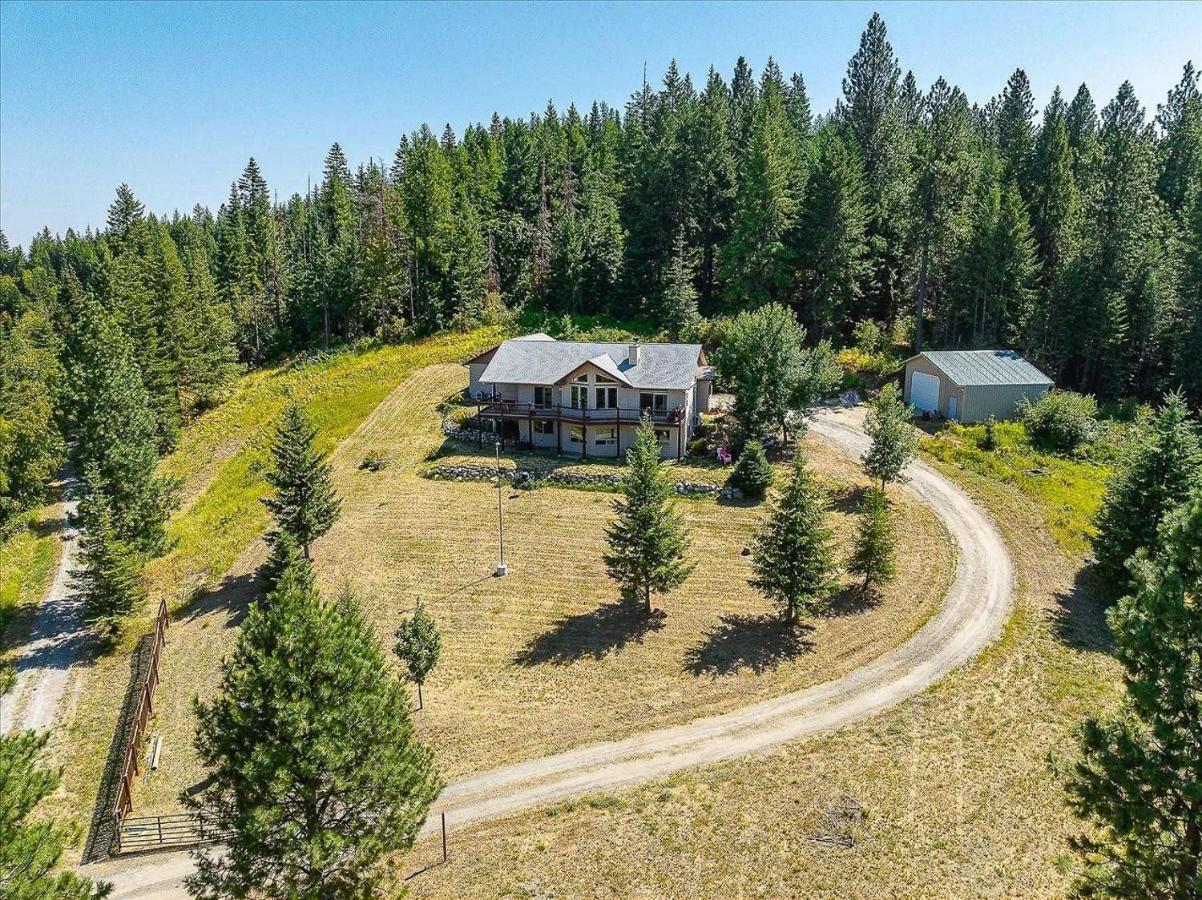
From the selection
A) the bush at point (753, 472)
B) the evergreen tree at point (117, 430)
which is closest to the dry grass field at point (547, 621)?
the bush at point (753, 472)

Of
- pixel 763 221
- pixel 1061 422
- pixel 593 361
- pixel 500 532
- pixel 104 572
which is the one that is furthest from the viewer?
pixel 763 221

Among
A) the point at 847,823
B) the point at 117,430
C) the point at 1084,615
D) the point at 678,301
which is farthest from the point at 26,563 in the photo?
the point at 1084,615

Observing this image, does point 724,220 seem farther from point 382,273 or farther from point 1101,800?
point 1101,800

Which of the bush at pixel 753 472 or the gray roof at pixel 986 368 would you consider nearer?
the bush at pixel 753 472

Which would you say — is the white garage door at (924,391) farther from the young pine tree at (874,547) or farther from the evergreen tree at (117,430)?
the evergreen tree at (117,430)

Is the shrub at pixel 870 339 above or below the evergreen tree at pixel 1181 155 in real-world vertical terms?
below

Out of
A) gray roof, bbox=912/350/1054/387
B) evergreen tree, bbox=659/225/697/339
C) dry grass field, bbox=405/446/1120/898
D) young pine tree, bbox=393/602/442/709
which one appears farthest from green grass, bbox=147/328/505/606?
gray roof, bbox=912/350/1054/387

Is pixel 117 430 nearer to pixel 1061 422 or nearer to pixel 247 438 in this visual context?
pixel 247 438
